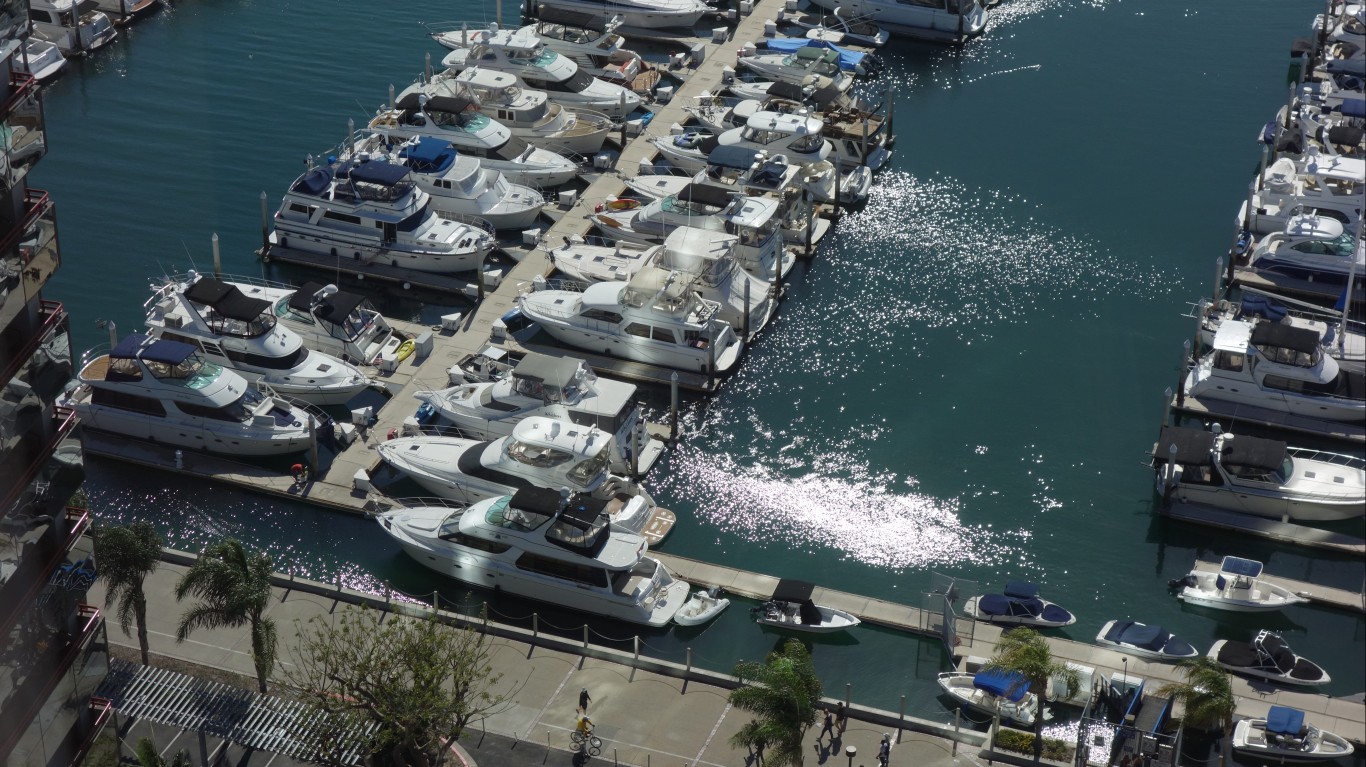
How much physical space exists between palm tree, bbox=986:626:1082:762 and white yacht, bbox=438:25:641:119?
50129 mm

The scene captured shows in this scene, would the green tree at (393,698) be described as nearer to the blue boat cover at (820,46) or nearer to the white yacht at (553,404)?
the white yacht at (553,404)

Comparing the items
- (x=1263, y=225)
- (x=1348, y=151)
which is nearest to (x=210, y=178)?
(x=1263, y=225)

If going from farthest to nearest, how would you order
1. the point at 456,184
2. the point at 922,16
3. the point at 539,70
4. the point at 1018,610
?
1. the point at 922,16
2. the point at 539,70
3. the point at 456,184
4. the point at 1018,610

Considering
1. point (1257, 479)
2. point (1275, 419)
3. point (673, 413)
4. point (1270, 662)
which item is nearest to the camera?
point (1270, 662)

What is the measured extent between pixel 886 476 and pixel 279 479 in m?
24.8

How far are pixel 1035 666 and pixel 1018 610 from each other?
8.56 m

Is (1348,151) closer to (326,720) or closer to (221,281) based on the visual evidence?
(221,281)

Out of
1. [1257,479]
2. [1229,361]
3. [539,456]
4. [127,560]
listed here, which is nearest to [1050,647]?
[1257,479]

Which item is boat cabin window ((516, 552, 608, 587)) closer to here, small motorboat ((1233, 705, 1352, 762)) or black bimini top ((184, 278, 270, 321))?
black bimini top ((184, 278, 270, 321))

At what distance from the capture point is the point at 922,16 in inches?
4624

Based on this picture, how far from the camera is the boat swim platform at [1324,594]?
6788 cm

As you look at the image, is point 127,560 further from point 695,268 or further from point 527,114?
point 527,114

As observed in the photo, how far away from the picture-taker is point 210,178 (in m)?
97.2

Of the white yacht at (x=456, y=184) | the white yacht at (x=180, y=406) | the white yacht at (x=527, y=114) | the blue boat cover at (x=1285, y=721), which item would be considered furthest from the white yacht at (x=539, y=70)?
the blue boat cover at (x=1285, y=721)
